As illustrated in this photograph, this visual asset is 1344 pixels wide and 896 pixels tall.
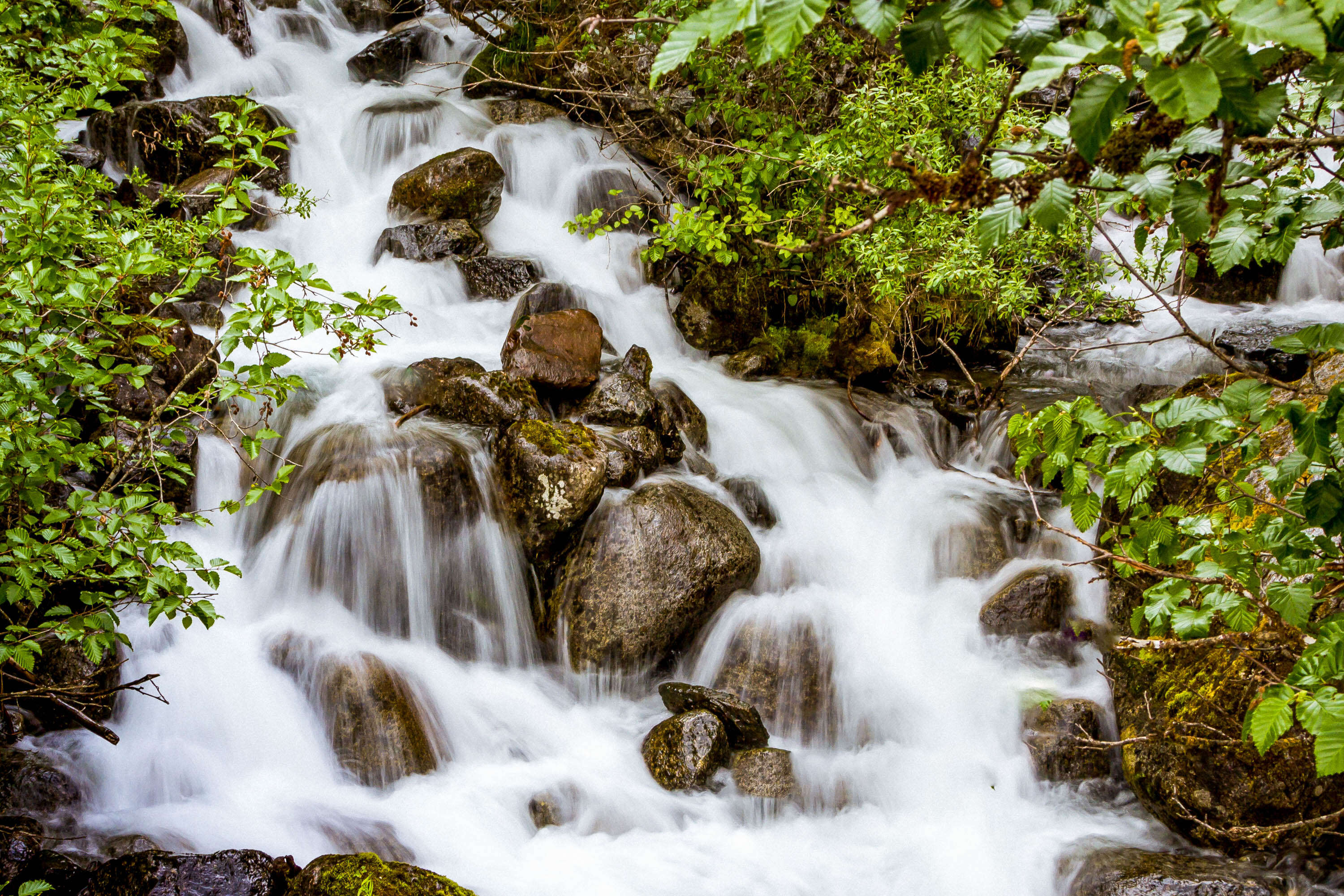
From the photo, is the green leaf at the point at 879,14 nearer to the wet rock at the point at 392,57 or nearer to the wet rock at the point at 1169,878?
the wet rock at the point at 1169,878

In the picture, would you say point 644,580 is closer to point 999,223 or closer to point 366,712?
point 366,712

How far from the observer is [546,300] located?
861 cm

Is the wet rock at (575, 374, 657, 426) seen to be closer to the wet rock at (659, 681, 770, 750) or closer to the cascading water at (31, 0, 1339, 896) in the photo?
the cascading water at (31, 0, 1339, 896)

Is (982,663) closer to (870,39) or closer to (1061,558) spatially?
(1061,558)

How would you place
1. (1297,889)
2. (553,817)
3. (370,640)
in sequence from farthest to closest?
1. (370,640)
2. (553,817)
3. (1297,889)

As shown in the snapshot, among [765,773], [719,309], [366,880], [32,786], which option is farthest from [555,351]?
[366,880]

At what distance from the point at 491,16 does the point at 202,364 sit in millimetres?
8041

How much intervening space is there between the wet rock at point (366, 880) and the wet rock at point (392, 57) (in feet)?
38.8

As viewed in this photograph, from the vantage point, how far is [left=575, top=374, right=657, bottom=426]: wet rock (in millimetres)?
6723

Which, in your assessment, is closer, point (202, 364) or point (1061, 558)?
point (202, 364)

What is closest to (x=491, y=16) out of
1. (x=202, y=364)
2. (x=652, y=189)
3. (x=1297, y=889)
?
(x=652, y=189)

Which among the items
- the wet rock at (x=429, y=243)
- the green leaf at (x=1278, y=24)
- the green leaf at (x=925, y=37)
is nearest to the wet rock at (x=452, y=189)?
the wet rock at (x=429, y=243)

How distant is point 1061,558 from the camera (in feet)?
19.5

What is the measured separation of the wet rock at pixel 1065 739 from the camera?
4609mm
